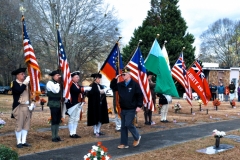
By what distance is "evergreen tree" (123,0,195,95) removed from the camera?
35.1m

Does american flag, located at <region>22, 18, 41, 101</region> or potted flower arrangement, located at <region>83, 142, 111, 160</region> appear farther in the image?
american flag, located at <region>22, 18, 41, 101</region>

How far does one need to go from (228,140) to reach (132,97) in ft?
11.2

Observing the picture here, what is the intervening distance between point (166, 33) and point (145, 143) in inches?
1159

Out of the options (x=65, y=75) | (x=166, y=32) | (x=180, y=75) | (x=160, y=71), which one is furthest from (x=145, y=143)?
(x=166, y=32)

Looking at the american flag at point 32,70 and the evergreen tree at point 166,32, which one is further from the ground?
the evergreen tree at point 166,32

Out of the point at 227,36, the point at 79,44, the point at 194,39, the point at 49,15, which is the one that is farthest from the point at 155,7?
the point at 227,36

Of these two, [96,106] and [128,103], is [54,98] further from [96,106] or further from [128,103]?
[128,103]

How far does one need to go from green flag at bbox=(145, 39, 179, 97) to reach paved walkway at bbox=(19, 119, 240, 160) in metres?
1.59

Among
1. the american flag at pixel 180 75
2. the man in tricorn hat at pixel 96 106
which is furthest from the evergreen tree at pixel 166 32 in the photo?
the man in tricorn hat at pixel 96 106

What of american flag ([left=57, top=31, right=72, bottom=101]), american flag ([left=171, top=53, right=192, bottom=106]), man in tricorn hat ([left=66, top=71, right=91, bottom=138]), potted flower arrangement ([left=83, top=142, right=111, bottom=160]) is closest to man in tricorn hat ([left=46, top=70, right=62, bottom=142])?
american flag ([left=57, top=31, right=72, bottom=101])

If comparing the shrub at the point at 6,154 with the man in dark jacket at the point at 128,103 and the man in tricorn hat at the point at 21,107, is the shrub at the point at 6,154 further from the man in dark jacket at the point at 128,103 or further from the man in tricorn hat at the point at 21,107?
the man in dark jacket at the point at 128,103

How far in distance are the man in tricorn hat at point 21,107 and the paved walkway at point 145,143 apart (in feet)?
3.10

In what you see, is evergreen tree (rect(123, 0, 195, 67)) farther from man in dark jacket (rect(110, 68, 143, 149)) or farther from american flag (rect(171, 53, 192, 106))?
man in dark jacket (rect(110, 68, 143, 149))

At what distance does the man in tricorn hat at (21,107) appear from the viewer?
758 centimetres
